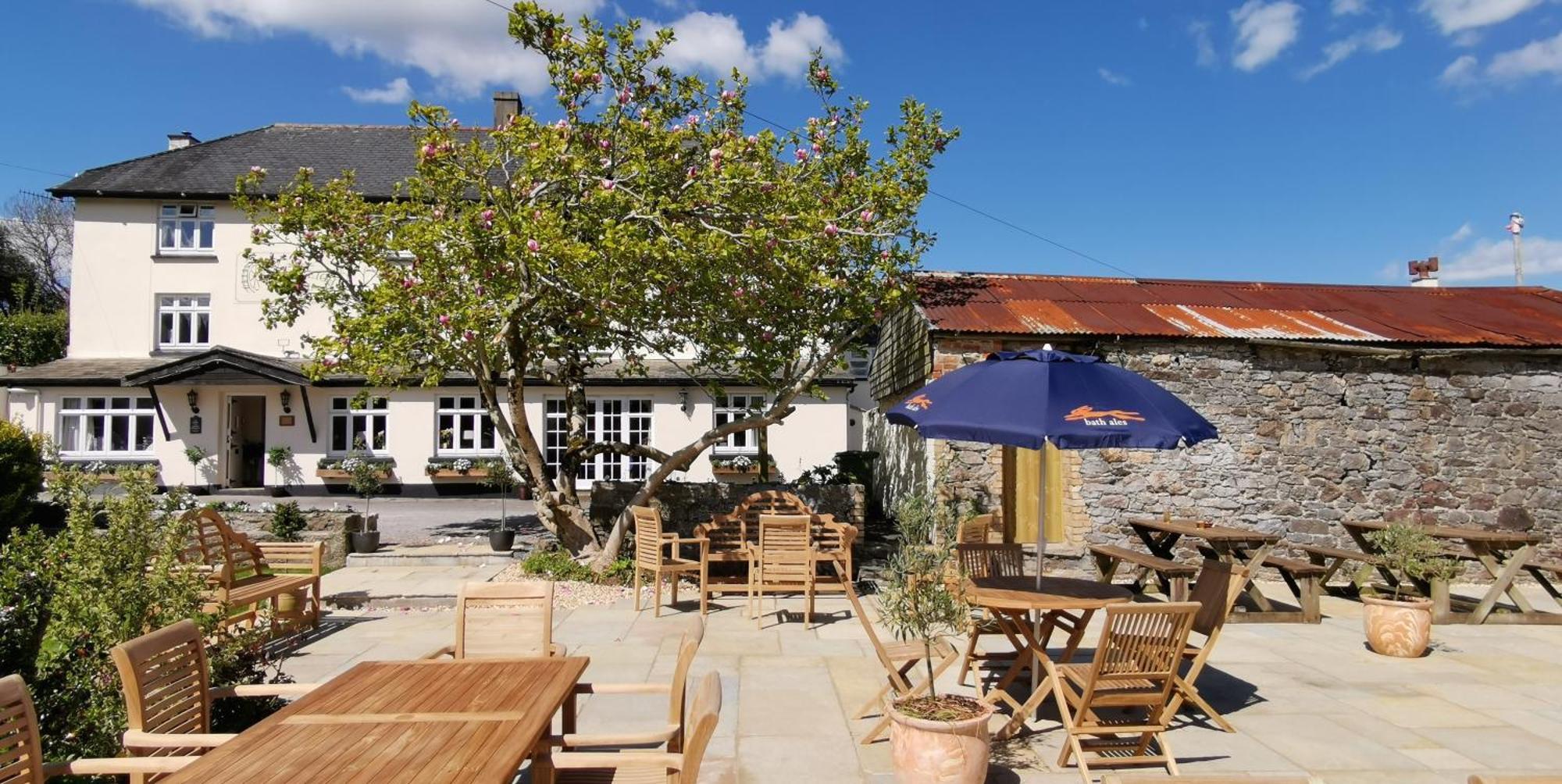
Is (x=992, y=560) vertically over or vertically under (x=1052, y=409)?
under

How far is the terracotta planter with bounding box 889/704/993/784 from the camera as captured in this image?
3.90 metres

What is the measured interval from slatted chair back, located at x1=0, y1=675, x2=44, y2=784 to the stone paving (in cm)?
270

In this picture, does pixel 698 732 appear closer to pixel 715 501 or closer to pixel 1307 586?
pixel 1307 586

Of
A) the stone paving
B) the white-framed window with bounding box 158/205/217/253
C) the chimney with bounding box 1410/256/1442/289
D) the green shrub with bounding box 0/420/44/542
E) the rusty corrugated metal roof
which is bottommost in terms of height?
the stone paving

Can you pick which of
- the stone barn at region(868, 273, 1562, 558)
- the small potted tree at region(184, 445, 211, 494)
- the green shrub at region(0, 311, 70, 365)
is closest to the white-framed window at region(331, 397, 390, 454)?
the small potted tree at region(184, 445, 211, 494)

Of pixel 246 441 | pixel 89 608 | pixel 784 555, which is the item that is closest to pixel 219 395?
pixel 246 441

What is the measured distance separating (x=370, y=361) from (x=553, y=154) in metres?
3.00

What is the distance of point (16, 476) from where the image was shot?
1172cm

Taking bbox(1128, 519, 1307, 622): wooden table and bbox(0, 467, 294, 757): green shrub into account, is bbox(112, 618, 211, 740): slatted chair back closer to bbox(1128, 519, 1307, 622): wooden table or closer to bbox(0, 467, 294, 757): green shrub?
bbox(0, 467, 294, 757): green shrub

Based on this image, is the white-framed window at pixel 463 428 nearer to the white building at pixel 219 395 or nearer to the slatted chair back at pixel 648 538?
the white building at pixel 219 395

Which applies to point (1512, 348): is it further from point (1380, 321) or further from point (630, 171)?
point (630, 171)

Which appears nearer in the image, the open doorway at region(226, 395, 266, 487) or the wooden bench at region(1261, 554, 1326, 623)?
the wooden bench at region(1261, 554, 1326, 623)

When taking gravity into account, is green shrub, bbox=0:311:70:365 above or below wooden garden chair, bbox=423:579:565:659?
above

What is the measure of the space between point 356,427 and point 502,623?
18.9m
